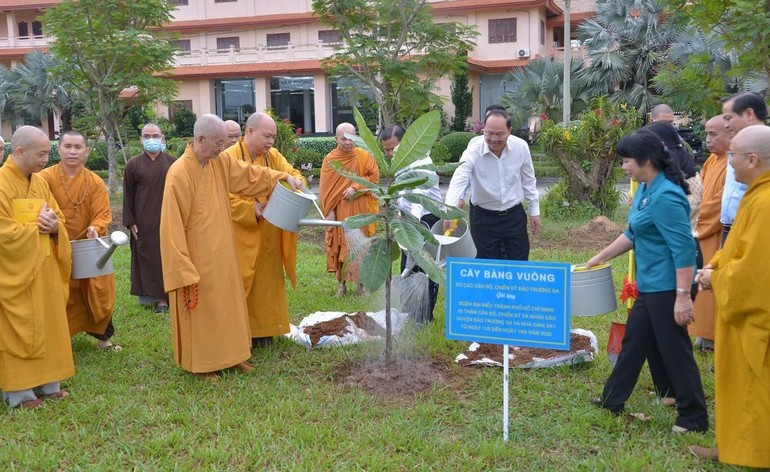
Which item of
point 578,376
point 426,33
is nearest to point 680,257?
point 578,376

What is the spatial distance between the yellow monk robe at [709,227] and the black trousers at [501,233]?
3.89 feet

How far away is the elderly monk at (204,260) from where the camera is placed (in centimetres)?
449

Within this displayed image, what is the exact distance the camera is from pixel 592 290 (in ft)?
12.9

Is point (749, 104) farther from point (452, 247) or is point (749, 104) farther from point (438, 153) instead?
point (438, 153)

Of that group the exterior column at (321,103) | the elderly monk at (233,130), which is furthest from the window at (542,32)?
the elderly monk at (233,130)

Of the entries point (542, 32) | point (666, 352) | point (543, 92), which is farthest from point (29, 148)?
point (542, 32)

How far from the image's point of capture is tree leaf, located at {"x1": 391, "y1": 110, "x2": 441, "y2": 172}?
4062 millimetres

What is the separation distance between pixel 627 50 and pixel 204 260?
796 inches

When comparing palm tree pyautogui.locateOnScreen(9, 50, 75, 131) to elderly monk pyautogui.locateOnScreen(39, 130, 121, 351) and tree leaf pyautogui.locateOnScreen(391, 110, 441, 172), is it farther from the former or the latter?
tree leaf pyautogui.locateOnScreen(391, 110, 441, 172)

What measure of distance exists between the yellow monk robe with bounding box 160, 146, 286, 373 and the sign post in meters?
1.62

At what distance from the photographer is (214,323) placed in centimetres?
457

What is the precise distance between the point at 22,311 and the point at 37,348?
0.77ft

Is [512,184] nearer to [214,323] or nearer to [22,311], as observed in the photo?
[214,323]

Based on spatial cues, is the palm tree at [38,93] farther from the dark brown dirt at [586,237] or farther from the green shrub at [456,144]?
the dark brown dirt at [586,237]
